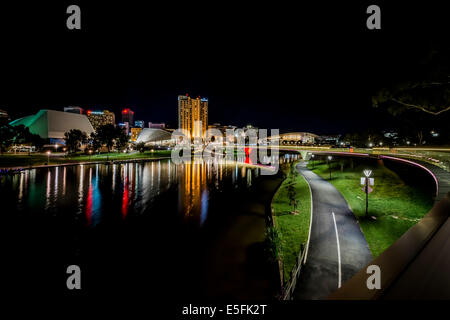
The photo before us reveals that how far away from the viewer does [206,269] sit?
9.70 meters

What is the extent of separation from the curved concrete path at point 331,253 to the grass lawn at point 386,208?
68 cm

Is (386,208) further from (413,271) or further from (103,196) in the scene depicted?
(103,196)

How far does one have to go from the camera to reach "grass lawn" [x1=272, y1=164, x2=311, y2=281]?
9.78 m

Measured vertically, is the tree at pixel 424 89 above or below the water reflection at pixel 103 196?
above

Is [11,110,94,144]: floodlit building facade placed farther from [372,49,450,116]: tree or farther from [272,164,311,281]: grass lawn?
[372,49,450,116]: tree

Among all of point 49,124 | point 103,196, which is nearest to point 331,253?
point 103,196

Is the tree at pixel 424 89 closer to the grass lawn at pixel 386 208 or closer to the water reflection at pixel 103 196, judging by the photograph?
the grass lawn at pixel 386 208

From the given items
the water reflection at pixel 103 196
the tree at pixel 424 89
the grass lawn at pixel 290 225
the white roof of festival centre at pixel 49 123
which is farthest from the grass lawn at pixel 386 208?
the white roof of festival centre at pixel 49 123

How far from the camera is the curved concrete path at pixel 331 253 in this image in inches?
297

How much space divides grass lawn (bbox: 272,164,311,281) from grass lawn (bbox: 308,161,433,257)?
3282 mm

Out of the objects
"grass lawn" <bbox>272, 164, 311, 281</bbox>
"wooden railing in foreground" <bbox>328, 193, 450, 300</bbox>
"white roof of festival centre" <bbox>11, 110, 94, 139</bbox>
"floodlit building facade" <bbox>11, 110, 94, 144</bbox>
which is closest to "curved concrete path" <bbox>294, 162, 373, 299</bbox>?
"grass lawn" <bbox>272, 164, 311, 281</bbox>

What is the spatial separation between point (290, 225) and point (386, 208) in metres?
8.74

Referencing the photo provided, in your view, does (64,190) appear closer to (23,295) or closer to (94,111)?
(23,295)
